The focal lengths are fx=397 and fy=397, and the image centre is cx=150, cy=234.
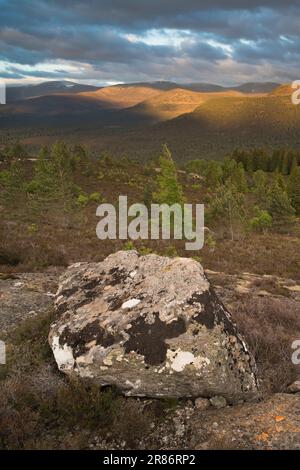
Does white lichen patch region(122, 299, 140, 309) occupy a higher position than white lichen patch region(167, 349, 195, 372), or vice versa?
white lichen patch region(122, 299, 140, 309)

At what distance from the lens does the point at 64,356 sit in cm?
630

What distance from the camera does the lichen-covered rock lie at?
5871 millimetres

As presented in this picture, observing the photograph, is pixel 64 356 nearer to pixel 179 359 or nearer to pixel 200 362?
pixel 179 359

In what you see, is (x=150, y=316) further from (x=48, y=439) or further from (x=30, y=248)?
(x=30, y=248)

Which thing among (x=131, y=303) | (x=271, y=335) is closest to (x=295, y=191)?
(x=271, y=335)

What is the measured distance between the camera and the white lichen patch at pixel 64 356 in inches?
244

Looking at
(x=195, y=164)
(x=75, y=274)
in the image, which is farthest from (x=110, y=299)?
(x=195, y=164)

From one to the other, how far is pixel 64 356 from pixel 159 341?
60.9 inches

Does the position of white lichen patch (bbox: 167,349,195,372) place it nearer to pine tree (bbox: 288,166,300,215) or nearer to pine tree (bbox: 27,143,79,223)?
pine tree (bbox: 27,143,79,223)

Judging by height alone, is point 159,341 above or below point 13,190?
above

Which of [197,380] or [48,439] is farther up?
[197,380]

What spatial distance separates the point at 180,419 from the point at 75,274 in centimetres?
416

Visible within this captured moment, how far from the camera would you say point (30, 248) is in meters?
17.8

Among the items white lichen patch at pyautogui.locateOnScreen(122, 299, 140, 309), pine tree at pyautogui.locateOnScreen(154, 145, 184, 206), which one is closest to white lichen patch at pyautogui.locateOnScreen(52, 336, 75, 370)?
white lichen patch at pyautogui.locateOnScreen(122, 299, 140, 309)
